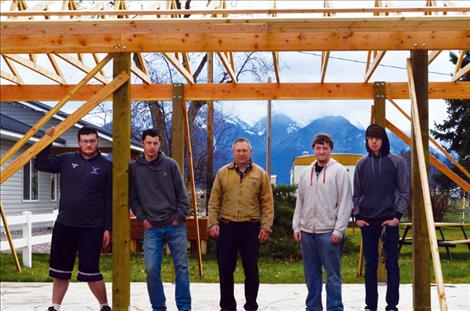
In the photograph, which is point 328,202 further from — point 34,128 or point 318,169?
point 34,128

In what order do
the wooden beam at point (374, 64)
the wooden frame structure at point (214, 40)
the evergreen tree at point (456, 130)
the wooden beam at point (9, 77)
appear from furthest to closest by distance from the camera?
the evergreen tree at point (456, 130), the wooden beam at point (9, 77), the wooden beam at point (374, 64), the wooden frame structure at point (214, 40)

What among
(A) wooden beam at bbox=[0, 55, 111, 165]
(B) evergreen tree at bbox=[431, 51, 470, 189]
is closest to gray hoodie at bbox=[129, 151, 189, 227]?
(A) wooden beam at bbox=[0, 55, 111, 165]

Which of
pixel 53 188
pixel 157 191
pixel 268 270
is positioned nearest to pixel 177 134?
pixel 157 191

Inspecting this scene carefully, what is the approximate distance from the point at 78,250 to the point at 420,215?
308 centimetres

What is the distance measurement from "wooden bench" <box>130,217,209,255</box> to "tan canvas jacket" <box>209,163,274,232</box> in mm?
6875

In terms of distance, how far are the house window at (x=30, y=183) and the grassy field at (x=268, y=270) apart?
799 centimetres

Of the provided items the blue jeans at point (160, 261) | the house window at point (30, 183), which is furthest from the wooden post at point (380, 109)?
the house window at point (30, 183)

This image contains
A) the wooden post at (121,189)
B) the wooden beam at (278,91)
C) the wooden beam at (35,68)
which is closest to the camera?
the wooden post at (121,189)

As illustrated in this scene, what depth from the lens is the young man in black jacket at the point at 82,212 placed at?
682cm

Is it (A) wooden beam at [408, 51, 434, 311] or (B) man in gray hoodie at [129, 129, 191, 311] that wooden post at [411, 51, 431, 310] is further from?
(B) man in gray hoodie at [129, 129, 191, 311]

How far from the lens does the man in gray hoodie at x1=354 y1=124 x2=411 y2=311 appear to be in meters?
7.09

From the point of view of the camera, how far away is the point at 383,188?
23.3 feet

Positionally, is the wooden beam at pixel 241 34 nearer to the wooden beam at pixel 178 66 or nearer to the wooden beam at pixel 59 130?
Result: the wooden beam at pixel 59 130

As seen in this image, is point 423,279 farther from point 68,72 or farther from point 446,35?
point 68,72
